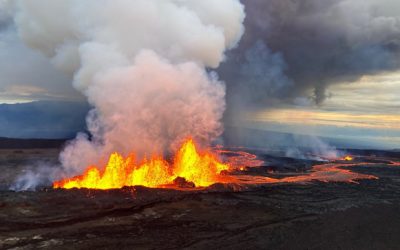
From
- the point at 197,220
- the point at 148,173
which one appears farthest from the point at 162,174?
the point at 197,220

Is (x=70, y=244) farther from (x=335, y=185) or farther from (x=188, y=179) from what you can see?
(x=335, y=185)

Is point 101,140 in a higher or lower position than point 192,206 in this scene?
higher

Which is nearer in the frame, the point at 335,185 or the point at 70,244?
the point at 70,244

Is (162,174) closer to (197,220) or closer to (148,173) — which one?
(148,173)

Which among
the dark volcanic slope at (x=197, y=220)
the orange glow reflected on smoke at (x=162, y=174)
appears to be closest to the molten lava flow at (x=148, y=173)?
the orange glow reflected on smoke at (x=162, y=174)

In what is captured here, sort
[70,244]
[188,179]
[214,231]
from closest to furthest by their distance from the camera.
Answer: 1. [70,244]
2. [214,231]
3. [188,179]

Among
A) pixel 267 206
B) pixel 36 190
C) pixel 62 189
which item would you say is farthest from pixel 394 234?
pixel 36 190
